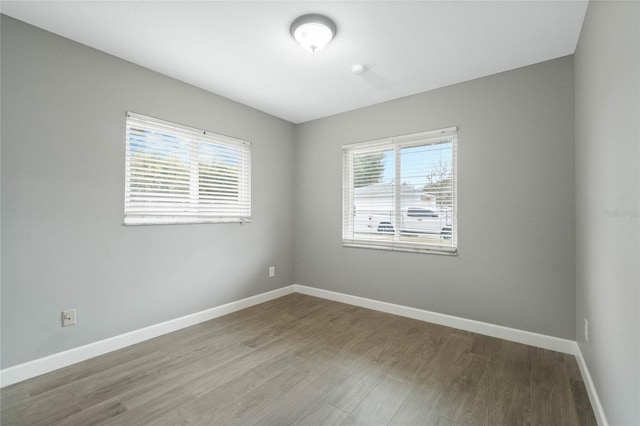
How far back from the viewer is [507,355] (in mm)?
2393

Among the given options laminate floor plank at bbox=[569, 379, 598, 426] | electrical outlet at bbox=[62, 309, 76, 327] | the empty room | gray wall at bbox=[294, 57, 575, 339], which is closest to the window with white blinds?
the empty room

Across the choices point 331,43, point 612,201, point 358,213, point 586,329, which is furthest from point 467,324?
point 331,43

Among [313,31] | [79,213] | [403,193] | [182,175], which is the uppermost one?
[313,31]

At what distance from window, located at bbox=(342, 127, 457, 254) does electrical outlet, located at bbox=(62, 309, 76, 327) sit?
2.87 meters

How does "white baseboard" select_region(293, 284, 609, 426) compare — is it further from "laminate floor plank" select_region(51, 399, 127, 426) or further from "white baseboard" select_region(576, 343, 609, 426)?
"laminate floor plank" select_region(51, 399, 127, 426)

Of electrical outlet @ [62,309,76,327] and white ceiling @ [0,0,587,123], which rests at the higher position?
white ceiling @ [0,0,587,123]

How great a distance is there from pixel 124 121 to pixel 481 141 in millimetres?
3455

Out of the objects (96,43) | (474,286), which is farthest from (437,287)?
(96,43)

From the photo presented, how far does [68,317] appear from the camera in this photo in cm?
224

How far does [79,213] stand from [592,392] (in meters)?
3.95

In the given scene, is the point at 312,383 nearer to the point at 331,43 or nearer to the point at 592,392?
the point at 592,392

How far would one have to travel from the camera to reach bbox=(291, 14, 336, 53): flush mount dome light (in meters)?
2.01

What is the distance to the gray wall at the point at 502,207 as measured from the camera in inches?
96.9

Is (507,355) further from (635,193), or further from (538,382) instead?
(635,193)
